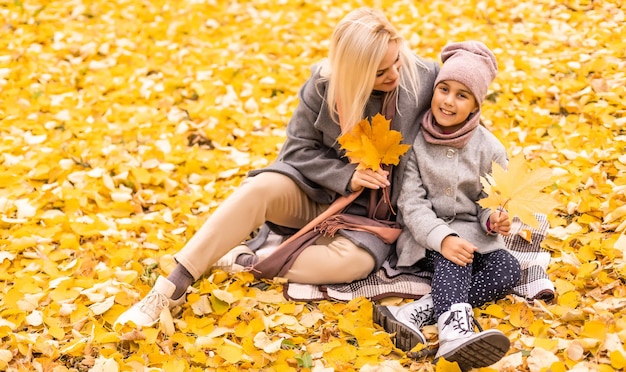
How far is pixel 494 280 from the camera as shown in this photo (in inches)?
91.0

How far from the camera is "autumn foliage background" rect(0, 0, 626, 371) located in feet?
7.23

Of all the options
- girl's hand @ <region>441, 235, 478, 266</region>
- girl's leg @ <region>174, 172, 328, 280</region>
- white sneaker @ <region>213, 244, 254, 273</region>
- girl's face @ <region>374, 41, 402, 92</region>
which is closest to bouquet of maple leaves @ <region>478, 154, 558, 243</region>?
girl's hand @ <region>441, 235, 478, 266</region>

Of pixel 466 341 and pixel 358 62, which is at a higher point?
pixel 358 62

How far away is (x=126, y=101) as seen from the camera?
4.09 m

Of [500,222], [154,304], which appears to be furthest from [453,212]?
[154,304]

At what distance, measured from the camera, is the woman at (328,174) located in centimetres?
229

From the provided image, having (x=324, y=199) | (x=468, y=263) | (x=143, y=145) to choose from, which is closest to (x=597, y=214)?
(x=468, y=263)

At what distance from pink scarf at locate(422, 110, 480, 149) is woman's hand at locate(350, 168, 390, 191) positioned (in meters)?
0.22

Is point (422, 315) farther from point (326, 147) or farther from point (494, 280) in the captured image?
point (326, 147)

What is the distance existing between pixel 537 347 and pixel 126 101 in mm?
3000

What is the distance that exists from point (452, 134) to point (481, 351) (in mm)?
802

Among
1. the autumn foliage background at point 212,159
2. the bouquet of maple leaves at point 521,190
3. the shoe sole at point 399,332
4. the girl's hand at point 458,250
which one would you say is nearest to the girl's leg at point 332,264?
the autumn foliage background at point 212,159

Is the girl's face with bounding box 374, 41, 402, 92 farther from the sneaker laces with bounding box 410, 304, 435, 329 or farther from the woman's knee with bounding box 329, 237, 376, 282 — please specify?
the sneaker laces with bounding box 410, 304, 435, 329

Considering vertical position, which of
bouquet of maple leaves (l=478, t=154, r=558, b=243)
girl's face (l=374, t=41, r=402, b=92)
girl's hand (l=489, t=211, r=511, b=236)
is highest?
girl's face (l=374, t=41, r=402, b=92)
